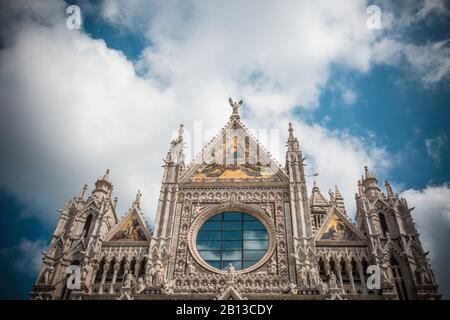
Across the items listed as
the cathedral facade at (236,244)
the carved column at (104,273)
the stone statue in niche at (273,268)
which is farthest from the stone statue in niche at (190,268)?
the carved column at (104,273)

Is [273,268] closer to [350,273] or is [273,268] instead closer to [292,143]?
[350,273]

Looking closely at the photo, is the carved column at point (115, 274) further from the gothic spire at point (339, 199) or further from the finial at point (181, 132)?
the gothic spire at point (339, 199)

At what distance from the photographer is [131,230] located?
65.0 feet

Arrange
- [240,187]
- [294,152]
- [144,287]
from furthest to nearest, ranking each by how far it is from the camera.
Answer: [294,152]
[240,187]
[144,287]

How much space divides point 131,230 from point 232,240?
210 inches

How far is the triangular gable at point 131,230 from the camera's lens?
19.4 m

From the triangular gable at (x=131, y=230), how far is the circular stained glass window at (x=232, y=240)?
2.93 m

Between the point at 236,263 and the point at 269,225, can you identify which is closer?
the point at 236,263

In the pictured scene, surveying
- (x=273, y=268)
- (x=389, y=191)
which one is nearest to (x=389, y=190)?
(x=389, y=191)

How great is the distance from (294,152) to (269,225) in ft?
17.9
